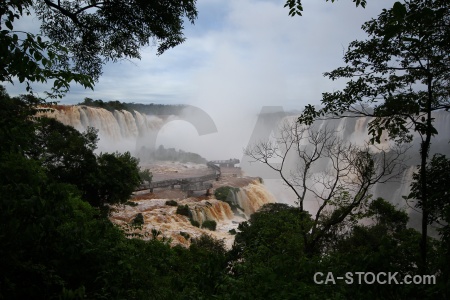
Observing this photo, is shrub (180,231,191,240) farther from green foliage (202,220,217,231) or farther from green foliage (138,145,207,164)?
green foliage (138,145,207,164)

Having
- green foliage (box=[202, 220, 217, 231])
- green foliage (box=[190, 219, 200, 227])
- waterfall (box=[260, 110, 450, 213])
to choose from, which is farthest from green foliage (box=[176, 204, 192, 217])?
waterfall (box=[260, 110, 450, 213])

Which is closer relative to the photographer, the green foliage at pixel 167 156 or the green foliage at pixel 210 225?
the green foliage at pixel 210 225

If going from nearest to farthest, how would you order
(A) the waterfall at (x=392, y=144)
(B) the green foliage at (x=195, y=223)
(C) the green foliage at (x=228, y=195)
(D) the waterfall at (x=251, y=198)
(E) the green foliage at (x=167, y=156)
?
(B) the green foliage at (x=195, y=223) < (C) the green foliage at (x=228, y=195) < (D) the waterfall at (x=251, y=198) < (A) the waterfall at (x=392, y=144) < (E) the green foliage at (x=167, y=156)

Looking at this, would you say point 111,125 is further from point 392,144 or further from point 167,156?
point 392,144

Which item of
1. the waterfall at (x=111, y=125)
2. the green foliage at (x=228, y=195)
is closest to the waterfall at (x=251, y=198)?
the green foliage at (x=228, y=195)

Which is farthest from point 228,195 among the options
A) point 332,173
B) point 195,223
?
point 332,173

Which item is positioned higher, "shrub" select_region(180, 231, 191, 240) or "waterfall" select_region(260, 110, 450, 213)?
"waterfall" select_region(260, 110, 450, 213)

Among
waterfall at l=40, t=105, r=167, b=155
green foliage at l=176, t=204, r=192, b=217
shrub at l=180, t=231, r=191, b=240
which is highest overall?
waterfall at l=40, t=105, r=167, b=155

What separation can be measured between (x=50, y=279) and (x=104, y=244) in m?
1.10

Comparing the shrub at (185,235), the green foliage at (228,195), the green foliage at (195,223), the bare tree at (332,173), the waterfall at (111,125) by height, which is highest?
Answer: the waterfall at (111,125)

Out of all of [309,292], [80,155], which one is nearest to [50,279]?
[309,292]

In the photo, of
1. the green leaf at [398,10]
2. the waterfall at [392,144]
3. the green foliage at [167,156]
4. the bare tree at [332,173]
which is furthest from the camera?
the green foliage at [167,156]

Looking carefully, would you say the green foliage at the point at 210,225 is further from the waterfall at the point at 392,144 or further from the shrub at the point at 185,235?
the waterfall at the point at 392,144

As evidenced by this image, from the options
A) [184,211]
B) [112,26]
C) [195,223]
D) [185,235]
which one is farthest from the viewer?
[184,211]
